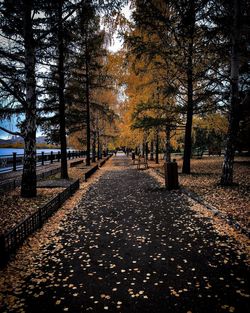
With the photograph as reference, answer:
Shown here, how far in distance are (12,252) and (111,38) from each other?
47.5ft

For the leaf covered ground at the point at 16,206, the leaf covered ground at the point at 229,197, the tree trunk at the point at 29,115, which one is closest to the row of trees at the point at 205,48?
the leaf covered ground at the point at 229,197

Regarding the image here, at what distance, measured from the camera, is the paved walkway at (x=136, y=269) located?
3.71 m

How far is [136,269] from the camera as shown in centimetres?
475

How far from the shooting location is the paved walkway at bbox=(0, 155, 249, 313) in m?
3.71

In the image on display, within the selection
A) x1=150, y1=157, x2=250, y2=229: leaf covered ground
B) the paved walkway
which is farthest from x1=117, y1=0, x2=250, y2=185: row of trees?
the paved walkway

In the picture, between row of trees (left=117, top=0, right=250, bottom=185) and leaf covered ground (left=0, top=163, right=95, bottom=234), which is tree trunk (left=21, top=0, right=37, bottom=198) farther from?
row of trees (left=117, top=0, right=250, bottom=185)

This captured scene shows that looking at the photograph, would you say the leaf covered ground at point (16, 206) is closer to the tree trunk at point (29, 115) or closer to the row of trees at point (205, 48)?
the tree trunk at point (29, 115)

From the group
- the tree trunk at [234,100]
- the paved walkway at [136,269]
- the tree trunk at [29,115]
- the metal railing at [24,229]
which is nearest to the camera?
the paved walkway at [136,269]

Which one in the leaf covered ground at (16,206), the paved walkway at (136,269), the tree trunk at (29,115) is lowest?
the paved walkway at (136,269)

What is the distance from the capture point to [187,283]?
4.21m

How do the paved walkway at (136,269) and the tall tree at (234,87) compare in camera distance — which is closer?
the paved walkway at (136,269)

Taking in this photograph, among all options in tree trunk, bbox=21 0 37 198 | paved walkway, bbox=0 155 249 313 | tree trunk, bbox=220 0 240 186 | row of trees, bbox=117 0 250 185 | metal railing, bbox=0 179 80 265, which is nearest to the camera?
paved walkway, bbox=0 155 249 313

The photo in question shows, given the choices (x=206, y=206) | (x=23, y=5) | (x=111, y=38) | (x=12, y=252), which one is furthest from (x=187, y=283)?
(x=111, y=38)

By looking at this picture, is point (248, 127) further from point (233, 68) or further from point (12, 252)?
point (12, 252)
